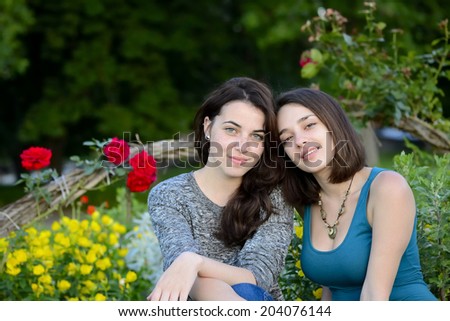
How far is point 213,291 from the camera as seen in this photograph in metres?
2.34

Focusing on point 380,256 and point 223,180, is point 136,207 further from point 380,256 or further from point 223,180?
point 380,256

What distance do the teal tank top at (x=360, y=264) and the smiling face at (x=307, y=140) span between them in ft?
0.63

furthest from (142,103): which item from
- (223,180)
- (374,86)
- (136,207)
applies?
(223,180)

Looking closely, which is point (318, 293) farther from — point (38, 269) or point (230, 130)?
point (38, 269)

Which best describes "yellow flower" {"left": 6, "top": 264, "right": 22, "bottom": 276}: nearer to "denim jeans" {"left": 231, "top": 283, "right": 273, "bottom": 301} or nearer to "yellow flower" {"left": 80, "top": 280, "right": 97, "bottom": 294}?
"yellow flower" {"left": 80, "top": 280, "right": 97, "bottom": 294}

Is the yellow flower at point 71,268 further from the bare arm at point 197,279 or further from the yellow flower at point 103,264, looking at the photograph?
the bare arm at point 197,279

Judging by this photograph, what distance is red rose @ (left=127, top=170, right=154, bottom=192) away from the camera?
3688mm

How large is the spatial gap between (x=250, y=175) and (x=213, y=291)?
0.60 m

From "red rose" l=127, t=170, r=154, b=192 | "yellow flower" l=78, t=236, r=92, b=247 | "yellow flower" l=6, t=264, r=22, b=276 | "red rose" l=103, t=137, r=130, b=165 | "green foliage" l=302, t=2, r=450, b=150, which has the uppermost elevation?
"green foliage" l=302, t=2, r=450, b=150

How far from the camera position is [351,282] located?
8.32 ft

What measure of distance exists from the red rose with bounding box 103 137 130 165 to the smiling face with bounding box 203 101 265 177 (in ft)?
3.71

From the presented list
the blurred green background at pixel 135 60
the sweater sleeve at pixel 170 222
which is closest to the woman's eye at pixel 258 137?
the sweater sleeve at pixel 170 222

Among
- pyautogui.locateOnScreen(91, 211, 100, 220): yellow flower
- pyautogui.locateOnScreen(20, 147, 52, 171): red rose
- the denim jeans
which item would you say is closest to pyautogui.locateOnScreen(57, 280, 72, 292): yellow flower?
pyautogui.locateOnScreen(91, 211, 100, 220): yellow flower

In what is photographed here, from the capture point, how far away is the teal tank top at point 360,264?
2482mm
